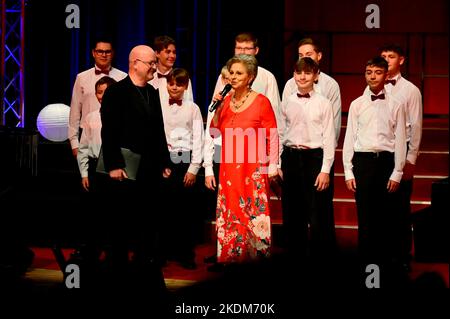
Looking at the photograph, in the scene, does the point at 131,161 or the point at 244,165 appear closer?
the point at 131,161

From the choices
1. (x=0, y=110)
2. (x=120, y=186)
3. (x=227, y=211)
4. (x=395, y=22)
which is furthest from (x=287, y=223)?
(x=395, y=22)

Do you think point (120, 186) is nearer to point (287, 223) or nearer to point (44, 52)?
point (287, 223)

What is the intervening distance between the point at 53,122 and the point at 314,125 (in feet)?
7.55

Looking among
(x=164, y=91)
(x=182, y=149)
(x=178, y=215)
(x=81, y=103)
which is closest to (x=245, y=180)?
(x=182, y=149)

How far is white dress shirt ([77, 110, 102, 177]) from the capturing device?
6141mm

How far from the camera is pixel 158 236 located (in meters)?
5.78

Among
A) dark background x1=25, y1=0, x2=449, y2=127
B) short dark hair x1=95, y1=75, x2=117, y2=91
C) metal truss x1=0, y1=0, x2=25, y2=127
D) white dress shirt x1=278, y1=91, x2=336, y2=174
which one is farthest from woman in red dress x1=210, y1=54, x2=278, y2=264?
dark background x1=25, y1=0, x2=449, y2=127

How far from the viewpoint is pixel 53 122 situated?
7.23m

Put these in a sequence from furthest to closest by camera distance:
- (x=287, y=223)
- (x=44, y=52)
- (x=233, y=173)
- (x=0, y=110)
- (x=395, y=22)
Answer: (x=395, y=22) < (x=44, y=52) < (x=0, y=110) < (x=287, y=223) < (x=233, y=173)

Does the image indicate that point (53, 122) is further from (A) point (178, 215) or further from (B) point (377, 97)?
(B) point (377, 97)

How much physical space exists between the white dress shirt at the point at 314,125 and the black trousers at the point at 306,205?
0.22 feet
